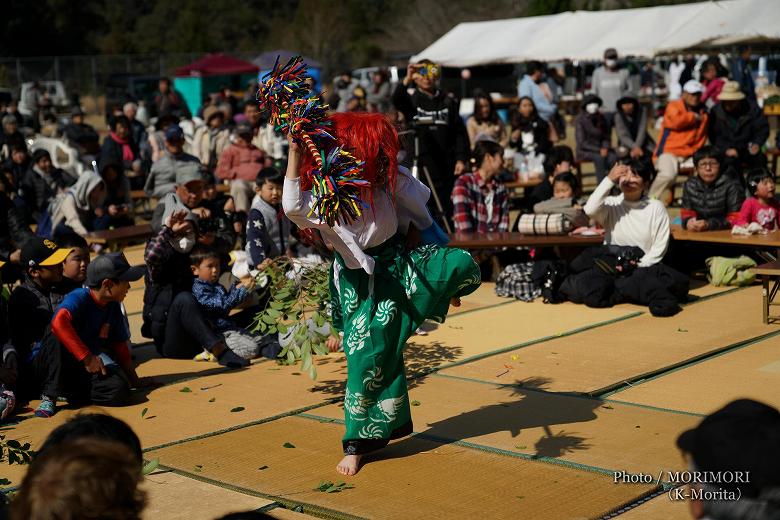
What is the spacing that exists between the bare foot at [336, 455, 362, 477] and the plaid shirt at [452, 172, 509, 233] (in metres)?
4.81

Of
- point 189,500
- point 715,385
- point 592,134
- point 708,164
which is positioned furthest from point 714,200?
point 189,500

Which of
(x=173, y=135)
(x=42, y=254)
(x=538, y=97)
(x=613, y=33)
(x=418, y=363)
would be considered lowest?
(x=418, y=363)

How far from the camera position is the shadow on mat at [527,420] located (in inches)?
216

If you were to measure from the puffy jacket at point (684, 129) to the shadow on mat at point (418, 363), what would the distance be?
7219 millimetres

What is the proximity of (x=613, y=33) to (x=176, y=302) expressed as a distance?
12602 mm

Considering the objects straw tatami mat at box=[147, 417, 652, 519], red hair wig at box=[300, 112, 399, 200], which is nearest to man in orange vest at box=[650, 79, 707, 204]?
straw tatami mat at box=[147, 417, 652, 519]

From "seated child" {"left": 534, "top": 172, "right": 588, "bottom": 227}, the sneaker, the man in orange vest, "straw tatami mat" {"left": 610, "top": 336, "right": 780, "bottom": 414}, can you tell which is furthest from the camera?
the man in orange vest

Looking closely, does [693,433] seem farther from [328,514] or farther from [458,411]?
[458,411]

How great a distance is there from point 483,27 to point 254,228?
44.7ft

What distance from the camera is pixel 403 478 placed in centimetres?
509

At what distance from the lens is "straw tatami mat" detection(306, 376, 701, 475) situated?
528 centimetres

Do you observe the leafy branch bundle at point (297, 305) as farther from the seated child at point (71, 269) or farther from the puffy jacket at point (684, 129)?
the puffy jacket at point (684, 129)

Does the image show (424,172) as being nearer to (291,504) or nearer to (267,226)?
(267,226)

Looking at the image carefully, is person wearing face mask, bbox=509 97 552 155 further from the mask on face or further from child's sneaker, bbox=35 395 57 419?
child's sneaker, bbox=35 395 57 419
